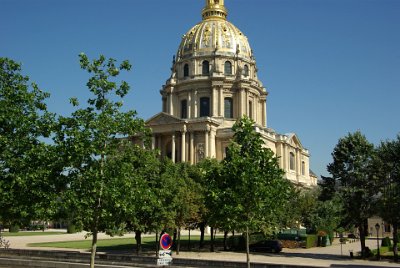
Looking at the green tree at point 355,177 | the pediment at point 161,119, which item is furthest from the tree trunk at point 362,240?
the pediment at point 161,119

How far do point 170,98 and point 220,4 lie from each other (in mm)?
26053

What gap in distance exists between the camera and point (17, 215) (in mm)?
21156

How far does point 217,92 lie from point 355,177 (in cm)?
5422

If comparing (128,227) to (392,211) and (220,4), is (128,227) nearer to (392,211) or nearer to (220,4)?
(392,211)

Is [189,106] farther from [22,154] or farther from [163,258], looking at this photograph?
[163,258]

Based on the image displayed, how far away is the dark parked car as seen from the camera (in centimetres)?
4062

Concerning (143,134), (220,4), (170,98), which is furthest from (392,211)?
(220,4)

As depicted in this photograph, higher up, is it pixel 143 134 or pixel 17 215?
pixel 143 134

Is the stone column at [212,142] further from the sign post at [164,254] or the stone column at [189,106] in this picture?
the sign post at [164,254]

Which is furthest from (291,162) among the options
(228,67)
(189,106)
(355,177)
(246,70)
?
(355,177)

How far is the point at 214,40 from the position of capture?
312 feet

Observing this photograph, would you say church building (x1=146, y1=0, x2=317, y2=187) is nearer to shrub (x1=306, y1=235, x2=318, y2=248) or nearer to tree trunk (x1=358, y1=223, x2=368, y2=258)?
shrub (x1=306, y1=235, x2=318, y2=248)

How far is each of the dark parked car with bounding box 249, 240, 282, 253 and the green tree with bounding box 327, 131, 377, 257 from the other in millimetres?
6351

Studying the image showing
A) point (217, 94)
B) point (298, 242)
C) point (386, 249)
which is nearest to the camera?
point (386, 249)
